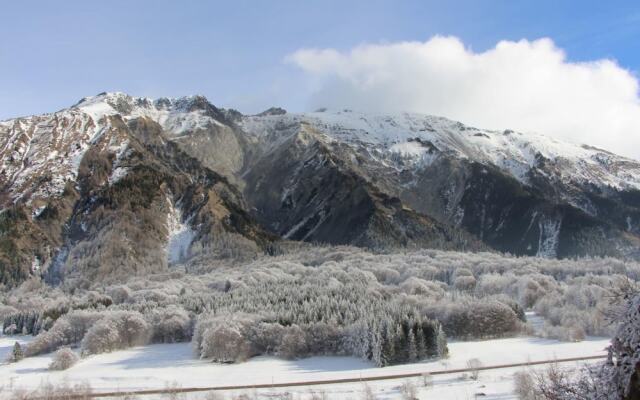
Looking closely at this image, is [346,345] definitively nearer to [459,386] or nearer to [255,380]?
[255,380]

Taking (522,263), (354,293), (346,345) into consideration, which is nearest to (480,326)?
(346,345)

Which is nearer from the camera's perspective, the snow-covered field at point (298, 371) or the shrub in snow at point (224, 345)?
the snow-covered field at point (298, 371)

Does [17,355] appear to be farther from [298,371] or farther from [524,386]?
[524,386]

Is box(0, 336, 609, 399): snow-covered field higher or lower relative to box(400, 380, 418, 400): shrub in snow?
lower

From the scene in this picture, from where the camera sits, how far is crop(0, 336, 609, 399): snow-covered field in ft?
213

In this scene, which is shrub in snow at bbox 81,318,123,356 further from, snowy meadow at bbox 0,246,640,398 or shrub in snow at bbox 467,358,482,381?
shrub in snow at bbox 467,358,482,381

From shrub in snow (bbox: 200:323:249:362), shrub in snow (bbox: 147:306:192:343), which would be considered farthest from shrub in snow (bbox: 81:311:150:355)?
shrub in snow (bbox: 200:323:249:362)

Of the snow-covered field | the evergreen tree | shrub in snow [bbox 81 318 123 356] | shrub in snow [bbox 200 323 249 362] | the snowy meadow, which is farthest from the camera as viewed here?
the evergreen tree

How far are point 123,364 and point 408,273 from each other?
104702mm

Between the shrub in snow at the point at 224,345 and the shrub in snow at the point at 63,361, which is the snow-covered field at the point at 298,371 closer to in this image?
the shrub in snow at the point at 63,361

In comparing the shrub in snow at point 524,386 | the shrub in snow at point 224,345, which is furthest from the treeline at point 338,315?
the shrub in snow at point 524,386

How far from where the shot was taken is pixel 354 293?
456 ft

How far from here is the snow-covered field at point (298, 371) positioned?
6481 centimetres

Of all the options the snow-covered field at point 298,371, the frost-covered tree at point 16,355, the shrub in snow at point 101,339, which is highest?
the shrub in snow at point 101,339
